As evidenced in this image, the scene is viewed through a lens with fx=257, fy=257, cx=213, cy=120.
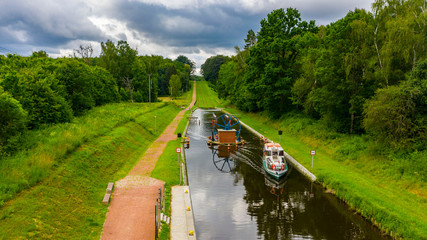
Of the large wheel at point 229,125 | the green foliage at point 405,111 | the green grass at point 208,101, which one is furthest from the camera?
the green grass at point 208,101

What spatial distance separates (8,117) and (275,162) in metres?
21.8

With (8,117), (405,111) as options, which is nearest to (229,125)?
(405,111)

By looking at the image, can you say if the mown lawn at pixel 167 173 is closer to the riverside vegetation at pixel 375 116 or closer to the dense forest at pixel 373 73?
the riverside vegetation at pixel 375 116

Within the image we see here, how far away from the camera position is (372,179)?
20.1 metres

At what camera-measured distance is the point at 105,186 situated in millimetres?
19172

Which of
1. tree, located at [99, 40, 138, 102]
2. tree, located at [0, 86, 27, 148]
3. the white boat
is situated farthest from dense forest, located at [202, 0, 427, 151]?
tree, located at [99, 40, 138, 102]

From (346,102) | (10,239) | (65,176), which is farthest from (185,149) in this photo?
(10,239)

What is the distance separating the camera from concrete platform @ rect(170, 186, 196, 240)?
13.3 meters

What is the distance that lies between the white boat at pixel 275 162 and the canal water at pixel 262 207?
28.0 inches

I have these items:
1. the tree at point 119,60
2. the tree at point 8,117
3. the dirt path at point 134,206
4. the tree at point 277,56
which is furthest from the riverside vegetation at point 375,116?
the tree at point 119,60

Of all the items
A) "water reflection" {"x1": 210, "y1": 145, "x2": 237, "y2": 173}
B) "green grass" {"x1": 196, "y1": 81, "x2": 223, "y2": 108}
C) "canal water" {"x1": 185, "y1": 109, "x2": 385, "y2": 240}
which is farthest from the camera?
"green grass" {"x1": 196, "y1": 81, "x2": 223, "y2": 108}

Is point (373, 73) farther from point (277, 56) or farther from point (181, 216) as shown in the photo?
point (181, 216)

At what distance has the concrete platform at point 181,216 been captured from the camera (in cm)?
1330

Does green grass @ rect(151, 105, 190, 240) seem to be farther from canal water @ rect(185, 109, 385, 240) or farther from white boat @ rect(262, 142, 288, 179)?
white boat @ rect(262, 142, 288, 179)
